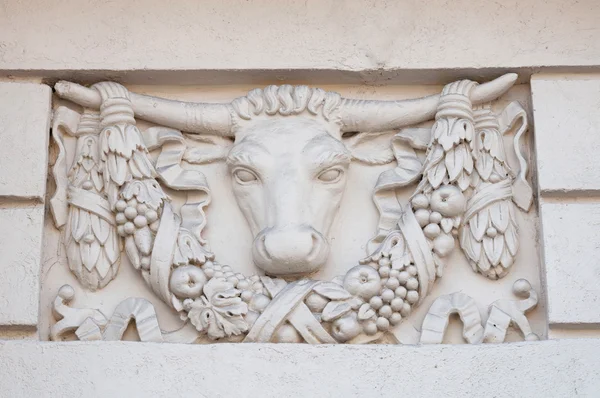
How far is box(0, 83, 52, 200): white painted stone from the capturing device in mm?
4684

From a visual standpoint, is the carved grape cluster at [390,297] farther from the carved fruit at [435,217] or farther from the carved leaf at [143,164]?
the carved leaf at [143,164]

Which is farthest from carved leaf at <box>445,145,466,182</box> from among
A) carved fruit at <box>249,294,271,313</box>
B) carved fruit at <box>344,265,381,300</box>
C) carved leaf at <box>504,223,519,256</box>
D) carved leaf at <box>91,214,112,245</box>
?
carved leaf at <box>91,214,112,245</box>

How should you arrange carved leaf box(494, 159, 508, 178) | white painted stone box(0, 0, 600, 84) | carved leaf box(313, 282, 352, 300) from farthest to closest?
1. white painted stone box(0, 0, 600, 84)
2. carved leaf box(494, 159, 508, 178)
3. carved leaf box(313, 282, 352, 300)

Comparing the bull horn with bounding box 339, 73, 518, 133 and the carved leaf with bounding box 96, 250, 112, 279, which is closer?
the carved leaf with bounding box 96, 250, 112, 279

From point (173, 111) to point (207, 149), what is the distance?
0.50ft

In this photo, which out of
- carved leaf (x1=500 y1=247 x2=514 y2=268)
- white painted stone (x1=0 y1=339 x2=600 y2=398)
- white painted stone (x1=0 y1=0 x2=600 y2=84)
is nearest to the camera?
white painted stone (x1=0 y1=339 x2=600 y2=398)

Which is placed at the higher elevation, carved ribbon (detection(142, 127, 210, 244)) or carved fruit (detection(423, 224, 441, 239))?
carved ribbon (detection(142, 127, 210, 244))

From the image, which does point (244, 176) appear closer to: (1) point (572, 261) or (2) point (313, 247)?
(2) point (313, 247)

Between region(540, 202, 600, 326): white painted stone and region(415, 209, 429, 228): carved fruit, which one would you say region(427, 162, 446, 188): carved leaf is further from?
region(540, 202, 600, 326): white painted stone

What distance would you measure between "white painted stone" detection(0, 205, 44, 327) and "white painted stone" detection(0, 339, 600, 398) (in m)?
0.10

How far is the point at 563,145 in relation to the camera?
4719mm

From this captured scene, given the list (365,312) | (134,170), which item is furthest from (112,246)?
(365,312)

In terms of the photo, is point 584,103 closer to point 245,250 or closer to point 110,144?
point 245,250

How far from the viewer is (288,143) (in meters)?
4.69
